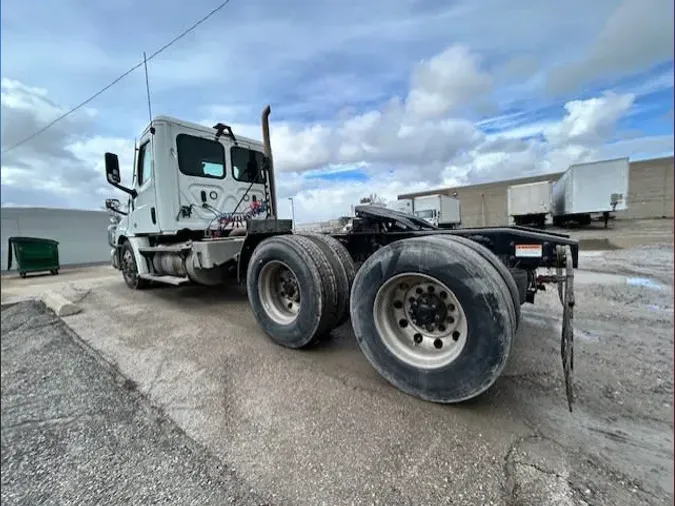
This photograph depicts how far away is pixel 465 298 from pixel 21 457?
292cm

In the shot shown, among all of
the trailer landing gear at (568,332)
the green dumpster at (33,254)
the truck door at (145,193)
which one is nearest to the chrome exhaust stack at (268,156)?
the truck door at (145,193)

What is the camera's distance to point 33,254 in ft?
40.8

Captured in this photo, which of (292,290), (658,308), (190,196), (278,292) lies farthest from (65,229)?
(658,308)

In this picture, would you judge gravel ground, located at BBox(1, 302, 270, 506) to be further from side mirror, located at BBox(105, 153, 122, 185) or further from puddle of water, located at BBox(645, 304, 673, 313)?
puddle of water, located at BBox(645, 304, 673, 313)

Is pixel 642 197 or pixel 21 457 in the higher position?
pixel 642 197

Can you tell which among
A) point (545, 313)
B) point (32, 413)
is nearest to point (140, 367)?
point (32, 413)

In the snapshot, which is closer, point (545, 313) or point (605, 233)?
point (605, 233)

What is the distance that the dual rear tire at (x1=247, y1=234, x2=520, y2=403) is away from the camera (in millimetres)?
1972

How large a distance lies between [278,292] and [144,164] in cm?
366

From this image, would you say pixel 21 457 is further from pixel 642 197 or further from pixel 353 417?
pixel 642 197

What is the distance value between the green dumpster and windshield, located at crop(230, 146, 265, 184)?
11.7 meters

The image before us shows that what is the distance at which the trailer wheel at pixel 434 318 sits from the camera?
1958mm

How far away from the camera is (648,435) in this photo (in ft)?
6.13

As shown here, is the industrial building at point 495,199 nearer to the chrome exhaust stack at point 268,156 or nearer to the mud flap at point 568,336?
the mud flap at point 568,336
